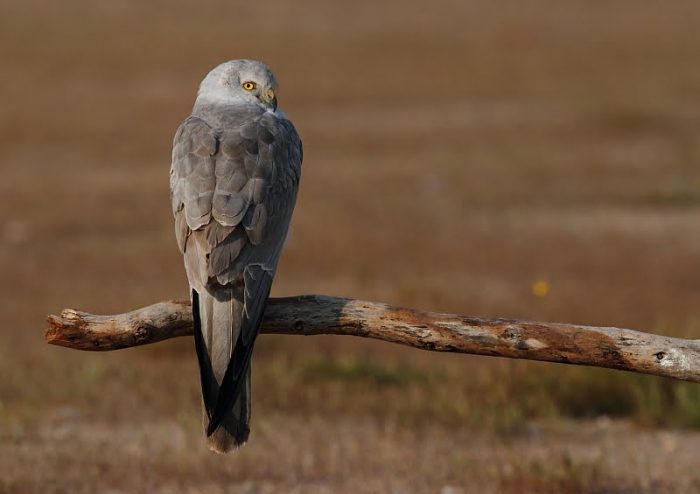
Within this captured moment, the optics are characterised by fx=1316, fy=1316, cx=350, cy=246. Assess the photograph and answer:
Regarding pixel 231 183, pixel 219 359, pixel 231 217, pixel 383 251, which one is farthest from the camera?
pixel 383 251

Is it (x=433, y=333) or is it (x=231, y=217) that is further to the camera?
(x=231, y=217)

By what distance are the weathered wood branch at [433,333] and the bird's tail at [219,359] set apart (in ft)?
0.39

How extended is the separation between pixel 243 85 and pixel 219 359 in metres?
1.91

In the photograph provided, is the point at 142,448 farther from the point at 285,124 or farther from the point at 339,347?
the point at 339,347

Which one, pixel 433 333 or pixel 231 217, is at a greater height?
pixel 231 217

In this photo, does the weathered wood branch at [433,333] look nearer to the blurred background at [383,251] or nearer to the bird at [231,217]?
the bird at [231,217]

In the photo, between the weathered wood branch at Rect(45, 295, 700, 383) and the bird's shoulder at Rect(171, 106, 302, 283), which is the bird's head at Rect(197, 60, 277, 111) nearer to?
the bird's shoulder at Rect(171, 106, 302, 283)

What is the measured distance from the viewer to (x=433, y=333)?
5078mm

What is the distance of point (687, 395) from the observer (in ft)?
26.9

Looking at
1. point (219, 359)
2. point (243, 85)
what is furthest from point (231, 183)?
point (243, 85)

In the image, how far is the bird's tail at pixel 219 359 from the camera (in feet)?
16.4

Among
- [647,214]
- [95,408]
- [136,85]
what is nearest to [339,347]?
[95,408]

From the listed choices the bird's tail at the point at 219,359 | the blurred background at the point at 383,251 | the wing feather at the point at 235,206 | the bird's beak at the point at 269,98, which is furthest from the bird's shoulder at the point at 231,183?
the blurred background at the point at 383,251

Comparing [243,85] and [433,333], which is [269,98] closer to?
[243,85]
